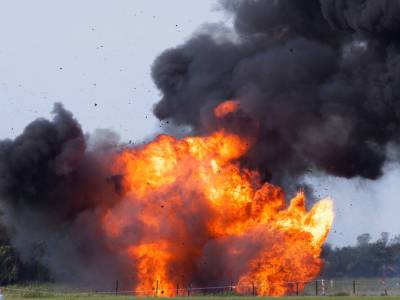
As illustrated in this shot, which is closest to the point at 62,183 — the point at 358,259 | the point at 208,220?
the point at 208,220

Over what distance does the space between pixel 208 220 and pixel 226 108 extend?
9.74 meters

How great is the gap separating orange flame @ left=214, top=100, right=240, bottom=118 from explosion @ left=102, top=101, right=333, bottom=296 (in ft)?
0.34

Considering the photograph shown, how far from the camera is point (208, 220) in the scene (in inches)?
2844

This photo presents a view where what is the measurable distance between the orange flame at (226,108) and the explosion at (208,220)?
0.11m

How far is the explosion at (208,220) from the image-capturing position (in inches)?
2682

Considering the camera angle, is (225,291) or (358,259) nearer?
(225,291)

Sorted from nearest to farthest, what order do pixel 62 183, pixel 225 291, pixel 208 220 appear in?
1. pixel 225 291
2. pixel 208 220
3. pixel 62 183

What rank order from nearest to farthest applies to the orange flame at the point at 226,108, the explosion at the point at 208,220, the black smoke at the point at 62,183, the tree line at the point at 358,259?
the explosion at the point at 208,220
the orange flame at the point at 226,108
the black smoke at the point at 62,183
the tree line at the point at 358,259

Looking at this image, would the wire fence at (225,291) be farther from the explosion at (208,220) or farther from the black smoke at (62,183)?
the black smoke at (62,183)

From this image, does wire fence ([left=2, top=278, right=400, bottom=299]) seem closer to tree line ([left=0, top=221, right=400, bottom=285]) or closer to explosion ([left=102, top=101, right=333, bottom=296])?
explosion ([left=102, top=101, right=333, bottom=296])

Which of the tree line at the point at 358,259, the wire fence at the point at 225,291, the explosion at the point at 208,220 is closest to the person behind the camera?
the wire fence at the point at 225,291

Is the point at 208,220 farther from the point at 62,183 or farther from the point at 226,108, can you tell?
the point at 62,183

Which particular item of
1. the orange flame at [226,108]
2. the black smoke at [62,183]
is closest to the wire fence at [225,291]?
the black smoke at [62,183]

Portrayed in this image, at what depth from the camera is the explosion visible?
6812 centimetres
